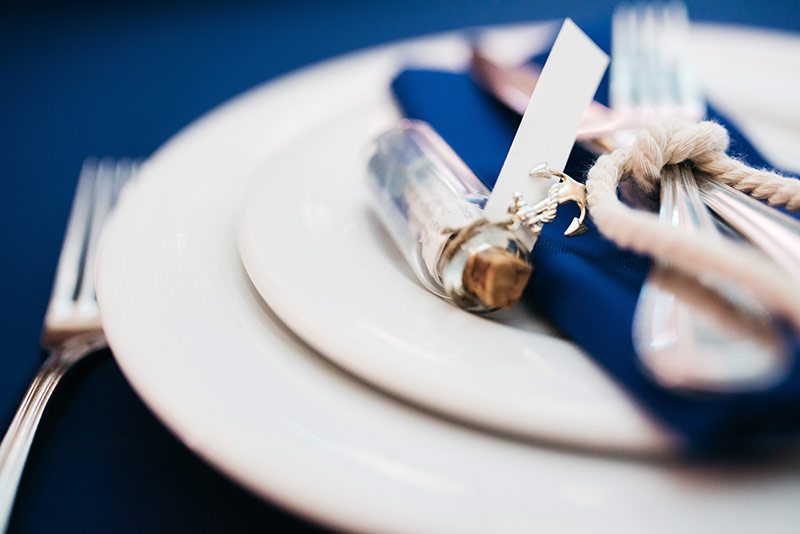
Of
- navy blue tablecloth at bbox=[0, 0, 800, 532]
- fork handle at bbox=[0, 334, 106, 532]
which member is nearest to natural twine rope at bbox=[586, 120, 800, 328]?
navy blue tablecloth at bbox=[0, 0, 800, 532]

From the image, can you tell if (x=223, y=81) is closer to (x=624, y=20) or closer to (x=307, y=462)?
(x=624, y=20)

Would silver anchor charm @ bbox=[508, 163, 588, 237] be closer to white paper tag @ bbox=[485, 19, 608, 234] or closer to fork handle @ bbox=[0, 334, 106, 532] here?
white paper tag @ bbox=[485, 19, 608, 234]

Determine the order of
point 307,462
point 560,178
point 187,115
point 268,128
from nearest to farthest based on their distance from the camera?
point 307,462 < point 560,178 < point 268,128 < point 187,115

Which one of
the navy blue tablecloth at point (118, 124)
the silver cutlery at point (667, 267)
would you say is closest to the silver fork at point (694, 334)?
the silver cutlery at point (667, 267)

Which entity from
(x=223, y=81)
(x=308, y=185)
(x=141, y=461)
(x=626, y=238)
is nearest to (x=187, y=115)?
(x=223, y=81)

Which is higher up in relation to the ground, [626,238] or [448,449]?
[626,238]

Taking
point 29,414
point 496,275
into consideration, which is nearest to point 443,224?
point 496,275
